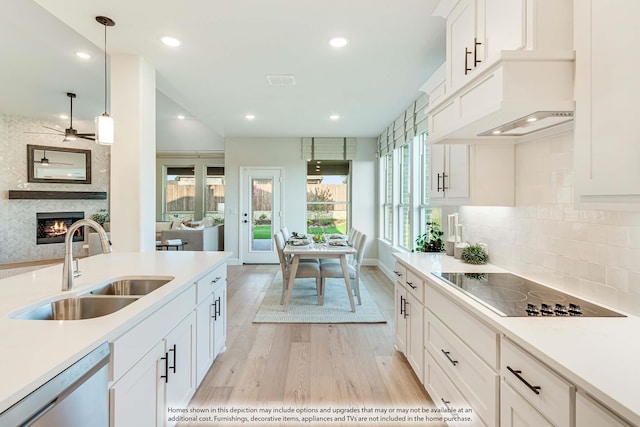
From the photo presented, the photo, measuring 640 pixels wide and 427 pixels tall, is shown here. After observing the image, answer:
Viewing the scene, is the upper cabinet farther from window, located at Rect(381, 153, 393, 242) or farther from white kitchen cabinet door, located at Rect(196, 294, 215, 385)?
window, located at Rect(381, 153, 393, 242)

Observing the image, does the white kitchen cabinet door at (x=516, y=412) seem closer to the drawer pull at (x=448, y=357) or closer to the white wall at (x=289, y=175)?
the drawer pull at (x=448, y=357)

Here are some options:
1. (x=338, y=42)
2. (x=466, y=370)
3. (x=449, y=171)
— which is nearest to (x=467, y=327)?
(x=466, y=370)

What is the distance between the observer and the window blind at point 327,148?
675 centimetres

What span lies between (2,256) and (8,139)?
7.23 ft

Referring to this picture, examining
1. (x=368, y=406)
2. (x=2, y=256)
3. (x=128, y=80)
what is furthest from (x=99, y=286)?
(x=2, y=256)

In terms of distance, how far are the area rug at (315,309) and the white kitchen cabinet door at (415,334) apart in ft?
3.72

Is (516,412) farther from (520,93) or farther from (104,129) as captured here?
(104,129)

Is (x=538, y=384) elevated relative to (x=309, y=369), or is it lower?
elevated

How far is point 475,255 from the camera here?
7.91 ft

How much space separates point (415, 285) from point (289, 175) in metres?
4.90

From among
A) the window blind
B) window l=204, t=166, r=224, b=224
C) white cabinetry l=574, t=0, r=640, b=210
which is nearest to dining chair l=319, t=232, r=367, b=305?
white cabinetry l=574, t=0, r=640, b=210

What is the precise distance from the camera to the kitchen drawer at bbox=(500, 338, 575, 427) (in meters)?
0.96

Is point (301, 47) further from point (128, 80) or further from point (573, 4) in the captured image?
point (573, 4)

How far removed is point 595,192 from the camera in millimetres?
1164
